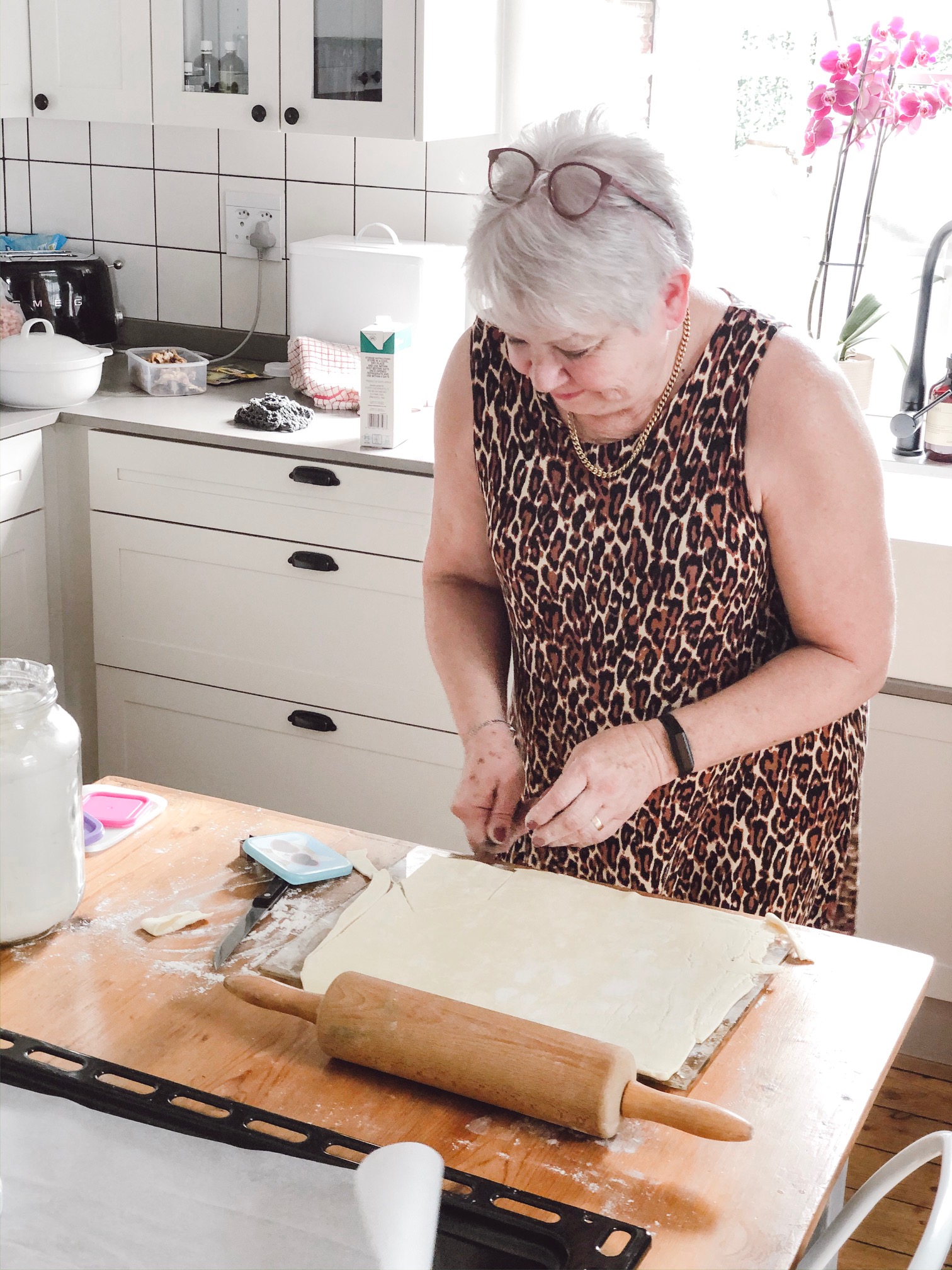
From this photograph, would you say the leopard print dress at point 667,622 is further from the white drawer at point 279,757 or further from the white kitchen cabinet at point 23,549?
the white kitchen cabinet at point 23,549

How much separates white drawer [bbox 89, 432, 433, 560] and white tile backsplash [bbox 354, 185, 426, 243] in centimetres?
70

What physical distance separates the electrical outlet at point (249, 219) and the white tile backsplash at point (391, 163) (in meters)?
0.21

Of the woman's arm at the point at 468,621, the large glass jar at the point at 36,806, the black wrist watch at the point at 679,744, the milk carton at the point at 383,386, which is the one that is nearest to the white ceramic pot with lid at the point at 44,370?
the milk carton at the point at 383,386

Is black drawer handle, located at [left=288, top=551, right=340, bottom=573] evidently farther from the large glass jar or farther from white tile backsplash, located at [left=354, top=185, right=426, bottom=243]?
the large glass jar

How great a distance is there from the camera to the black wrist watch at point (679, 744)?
1.15 metres

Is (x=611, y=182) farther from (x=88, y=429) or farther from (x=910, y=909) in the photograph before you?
(x=88, y=429)

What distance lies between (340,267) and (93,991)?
1.94 metres

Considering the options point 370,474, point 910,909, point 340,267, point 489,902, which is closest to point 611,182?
point 489,902

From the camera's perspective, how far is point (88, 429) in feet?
8.25

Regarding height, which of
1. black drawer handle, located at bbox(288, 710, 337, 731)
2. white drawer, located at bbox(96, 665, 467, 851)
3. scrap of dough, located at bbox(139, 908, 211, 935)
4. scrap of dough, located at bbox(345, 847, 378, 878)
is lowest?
white drawer, located at bbox(96, 665, 467, 851)

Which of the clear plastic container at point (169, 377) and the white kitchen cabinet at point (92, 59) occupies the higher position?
the white kitchen cabinet at point (92, 59)

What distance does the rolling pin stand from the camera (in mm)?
811

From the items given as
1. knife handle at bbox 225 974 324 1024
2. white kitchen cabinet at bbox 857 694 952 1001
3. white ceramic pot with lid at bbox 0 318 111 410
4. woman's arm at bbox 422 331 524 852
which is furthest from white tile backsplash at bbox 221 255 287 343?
knife handle at bbox 225 974 324 1024

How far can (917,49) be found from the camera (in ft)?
7.53
